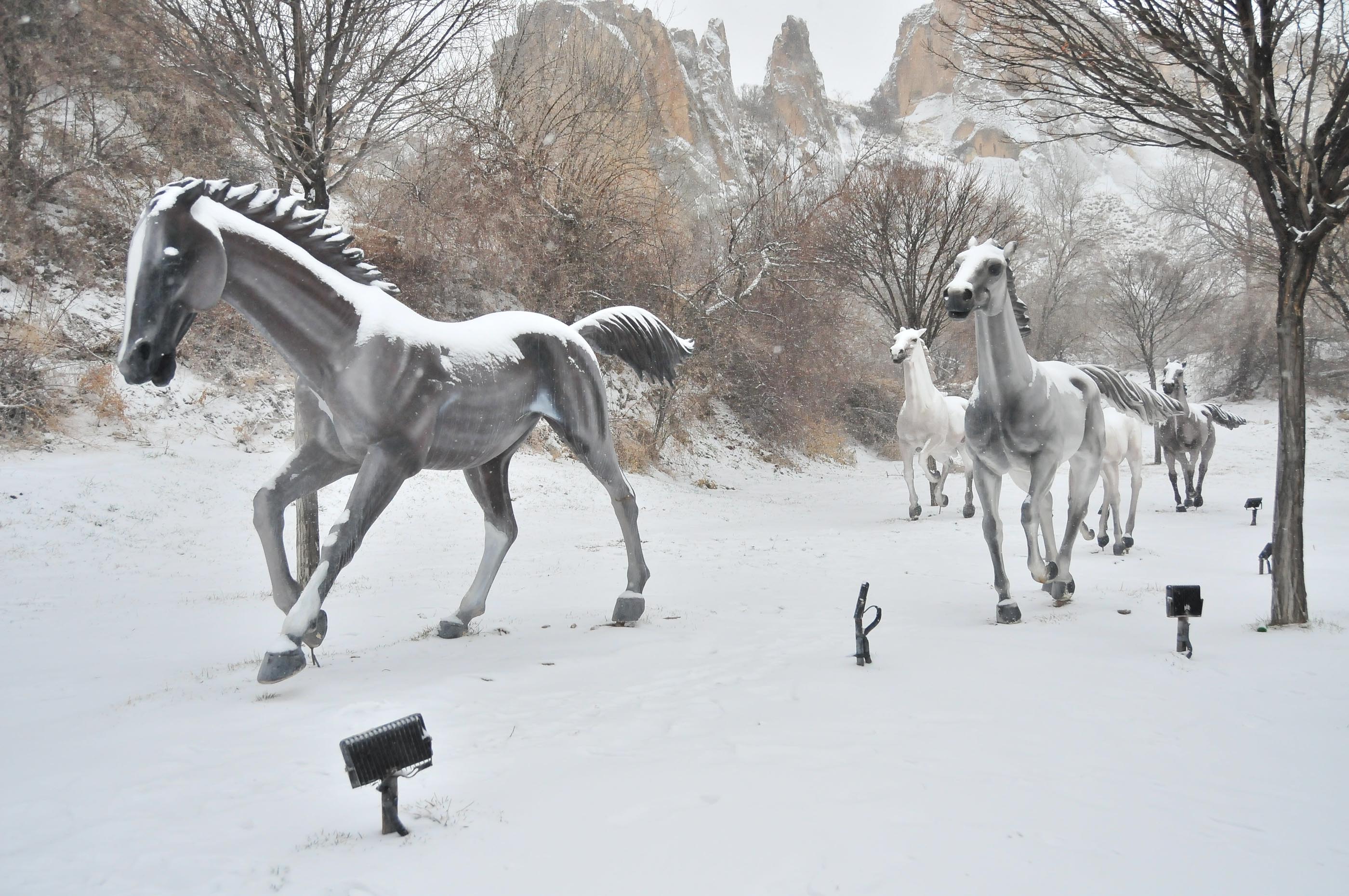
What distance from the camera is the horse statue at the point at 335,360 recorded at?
3344 millimetres

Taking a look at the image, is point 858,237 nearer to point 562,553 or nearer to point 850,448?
point 850,448

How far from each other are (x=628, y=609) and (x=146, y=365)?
2.86m

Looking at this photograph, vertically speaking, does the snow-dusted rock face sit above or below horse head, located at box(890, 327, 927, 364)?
above

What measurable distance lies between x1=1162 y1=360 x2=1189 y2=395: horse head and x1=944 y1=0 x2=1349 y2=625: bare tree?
9249mm

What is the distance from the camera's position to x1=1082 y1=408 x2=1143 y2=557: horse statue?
8539 mm

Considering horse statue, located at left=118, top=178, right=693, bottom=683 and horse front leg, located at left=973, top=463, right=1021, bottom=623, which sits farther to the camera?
horse front leg, located at left=973, top=463, right=1021, bottom=623

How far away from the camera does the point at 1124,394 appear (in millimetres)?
6223

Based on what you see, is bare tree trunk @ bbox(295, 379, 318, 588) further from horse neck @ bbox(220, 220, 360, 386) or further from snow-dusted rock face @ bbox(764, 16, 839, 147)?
snow-dusted rock face @ bbox(764, 16, 839, 147)

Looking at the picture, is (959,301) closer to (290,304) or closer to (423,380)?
(423,380)

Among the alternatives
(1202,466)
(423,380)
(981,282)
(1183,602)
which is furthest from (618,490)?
(1202,466)

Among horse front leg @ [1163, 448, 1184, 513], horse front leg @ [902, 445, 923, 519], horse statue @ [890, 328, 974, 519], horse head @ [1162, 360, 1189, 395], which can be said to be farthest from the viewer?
horse head @ [1162, 360, 1189, 395]

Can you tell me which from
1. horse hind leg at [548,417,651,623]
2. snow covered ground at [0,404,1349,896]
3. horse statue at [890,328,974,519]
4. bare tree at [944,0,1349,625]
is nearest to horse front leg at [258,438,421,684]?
snow covered ground at [0,404,1349,896]

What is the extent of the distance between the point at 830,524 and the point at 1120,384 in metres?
5.28

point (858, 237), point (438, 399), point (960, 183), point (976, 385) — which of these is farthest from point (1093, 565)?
point (960, 183)
